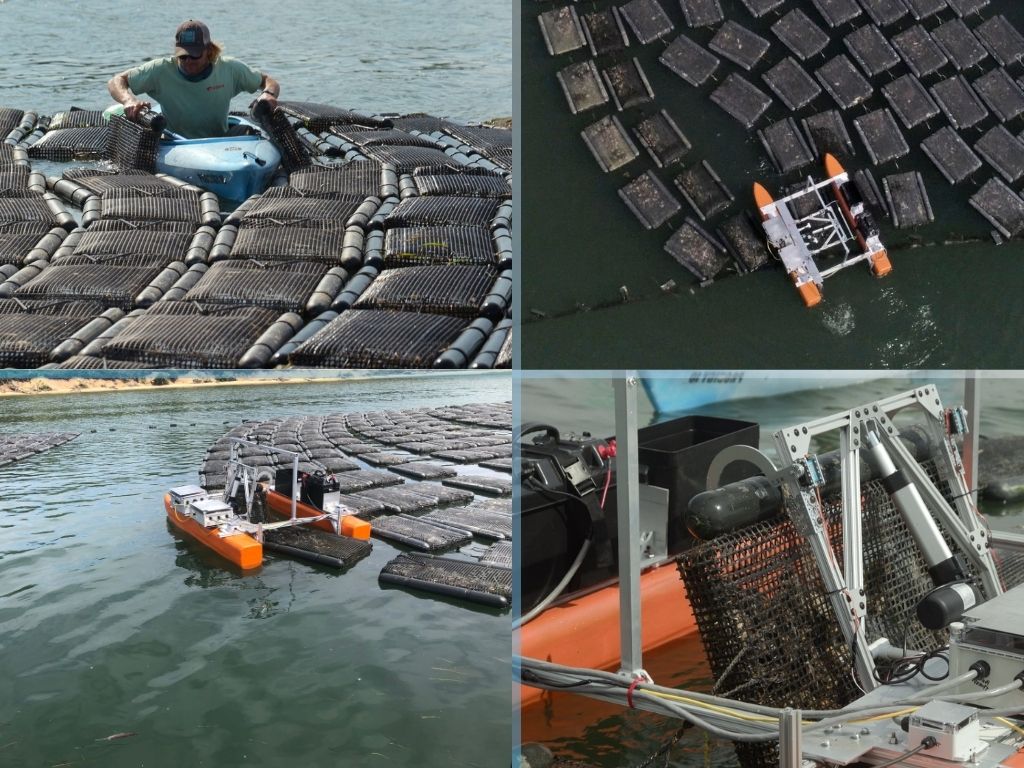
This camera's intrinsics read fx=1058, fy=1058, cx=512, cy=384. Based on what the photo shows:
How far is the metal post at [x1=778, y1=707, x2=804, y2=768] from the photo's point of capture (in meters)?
2.00

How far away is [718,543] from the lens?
8.48 ft

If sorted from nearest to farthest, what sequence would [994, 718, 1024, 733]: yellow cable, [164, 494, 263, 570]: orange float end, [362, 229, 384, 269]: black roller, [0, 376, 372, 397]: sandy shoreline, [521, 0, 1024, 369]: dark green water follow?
1. [994, 718, 1024, 733]: yellow cable
2. [0, 376, 372, 397]: sandy shoreline
3. [362, 229, 384, 269]: black roller
4. [521, 0, 1024, 369]: dark green water
5. [164, 494, 263, 570]: orange float end

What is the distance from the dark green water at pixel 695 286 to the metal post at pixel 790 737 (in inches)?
61.6

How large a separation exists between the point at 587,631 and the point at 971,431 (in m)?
1.54

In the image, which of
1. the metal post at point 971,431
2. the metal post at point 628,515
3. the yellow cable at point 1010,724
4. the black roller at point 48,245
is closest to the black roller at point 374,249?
the metal post at point 628,515

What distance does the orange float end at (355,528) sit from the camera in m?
4.26

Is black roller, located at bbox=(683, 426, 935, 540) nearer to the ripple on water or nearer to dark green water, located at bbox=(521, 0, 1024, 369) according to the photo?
dark green water, located at bbox=(521, 0, 1024, 369)

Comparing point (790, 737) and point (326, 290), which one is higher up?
point (326, 290)

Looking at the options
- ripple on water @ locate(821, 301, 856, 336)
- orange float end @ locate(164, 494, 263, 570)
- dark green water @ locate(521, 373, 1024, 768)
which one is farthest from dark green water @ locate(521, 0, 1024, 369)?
orange float end @ locate(164, 494, 263, 570)

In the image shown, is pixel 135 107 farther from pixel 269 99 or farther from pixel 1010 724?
pixel 1010 724

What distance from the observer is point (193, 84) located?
235cm

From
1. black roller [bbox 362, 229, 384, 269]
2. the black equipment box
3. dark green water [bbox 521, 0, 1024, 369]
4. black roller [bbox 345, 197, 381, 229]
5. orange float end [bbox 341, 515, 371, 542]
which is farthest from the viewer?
orange float end [bbox 341, 515, 371, 542]

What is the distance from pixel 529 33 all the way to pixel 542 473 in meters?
1.56

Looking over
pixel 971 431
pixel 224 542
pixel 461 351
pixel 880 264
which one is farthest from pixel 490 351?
pixel 224 542
